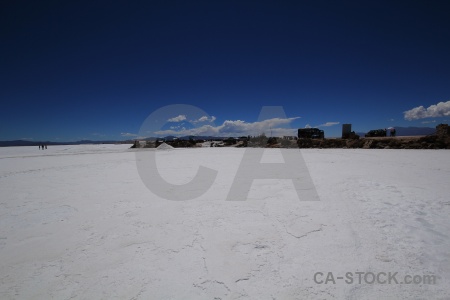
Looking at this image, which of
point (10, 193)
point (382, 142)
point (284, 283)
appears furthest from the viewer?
point (382, 142)

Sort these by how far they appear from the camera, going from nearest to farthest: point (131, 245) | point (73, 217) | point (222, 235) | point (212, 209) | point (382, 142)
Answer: point (131, 245), point (222, 235), point (73, 217), point (212, 209), point (382, 142)

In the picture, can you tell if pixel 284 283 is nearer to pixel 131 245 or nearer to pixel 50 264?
pixel 131 245

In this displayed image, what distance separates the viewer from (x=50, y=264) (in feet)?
8.19

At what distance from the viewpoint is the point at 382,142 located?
658 inches

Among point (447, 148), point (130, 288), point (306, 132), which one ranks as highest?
point (306, 132)

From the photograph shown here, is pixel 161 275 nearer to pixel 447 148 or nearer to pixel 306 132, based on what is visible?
Answer: pixel 447 148

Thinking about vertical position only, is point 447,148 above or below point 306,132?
below

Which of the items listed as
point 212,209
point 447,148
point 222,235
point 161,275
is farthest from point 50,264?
point 447,148

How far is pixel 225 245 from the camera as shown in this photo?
2.82 meters

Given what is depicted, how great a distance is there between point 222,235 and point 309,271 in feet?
4.19

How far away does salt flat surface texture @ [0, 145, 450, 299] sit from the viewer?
6.77 feet

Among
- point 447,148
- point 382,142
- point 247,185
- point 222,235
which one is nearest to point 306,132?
point 382,142

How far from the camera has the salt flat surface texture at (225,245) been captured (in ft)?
6.77

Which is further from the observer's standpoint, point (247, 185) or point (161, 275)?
point (247, 185)
